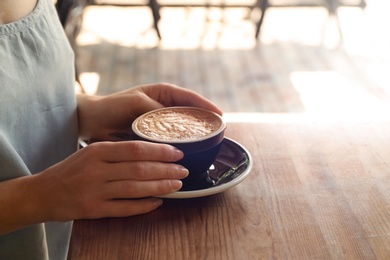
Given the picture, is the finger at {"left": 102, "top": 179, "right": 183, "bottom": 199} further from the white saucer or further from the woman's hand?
the woman's hand

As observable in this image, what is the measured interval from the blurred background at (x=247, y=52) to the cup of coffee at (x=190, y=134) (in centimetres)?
182

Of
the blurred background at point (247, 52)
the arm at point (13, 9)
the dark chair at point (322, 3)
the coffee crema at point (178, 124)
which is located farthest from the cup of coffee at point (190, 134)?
the dark chair at point (322, 3)

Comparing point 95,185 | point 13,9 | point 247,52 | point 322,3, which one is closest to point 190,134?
point 95,185

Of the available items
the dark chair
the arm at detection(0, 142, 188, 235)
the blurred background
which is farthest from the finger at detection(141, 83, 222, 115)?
the dark chair

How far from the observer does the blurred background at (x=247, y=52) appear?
9.46 ft

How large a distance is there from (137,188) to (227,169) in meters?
0.17

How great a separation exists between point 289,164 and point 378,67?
262cm

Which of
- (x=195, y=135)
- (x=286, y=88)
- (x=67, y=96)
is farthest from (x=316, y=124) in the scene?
(x=286, y=88)

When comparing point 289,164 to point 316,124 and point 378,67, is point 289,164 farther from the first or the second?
point 378,67

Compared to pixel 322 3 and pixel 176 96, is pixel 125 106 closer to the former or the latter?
pixel 176 96

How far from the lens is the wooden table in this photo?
646 mm

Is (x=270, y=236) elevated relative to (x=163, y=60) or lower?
elevated

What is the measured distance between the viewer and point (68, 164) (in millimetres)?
660

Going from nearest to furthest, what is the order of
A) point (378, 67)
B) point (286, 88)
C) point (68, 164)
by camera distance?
point (68, 164) → point (286, 88) → point (378, 67)
